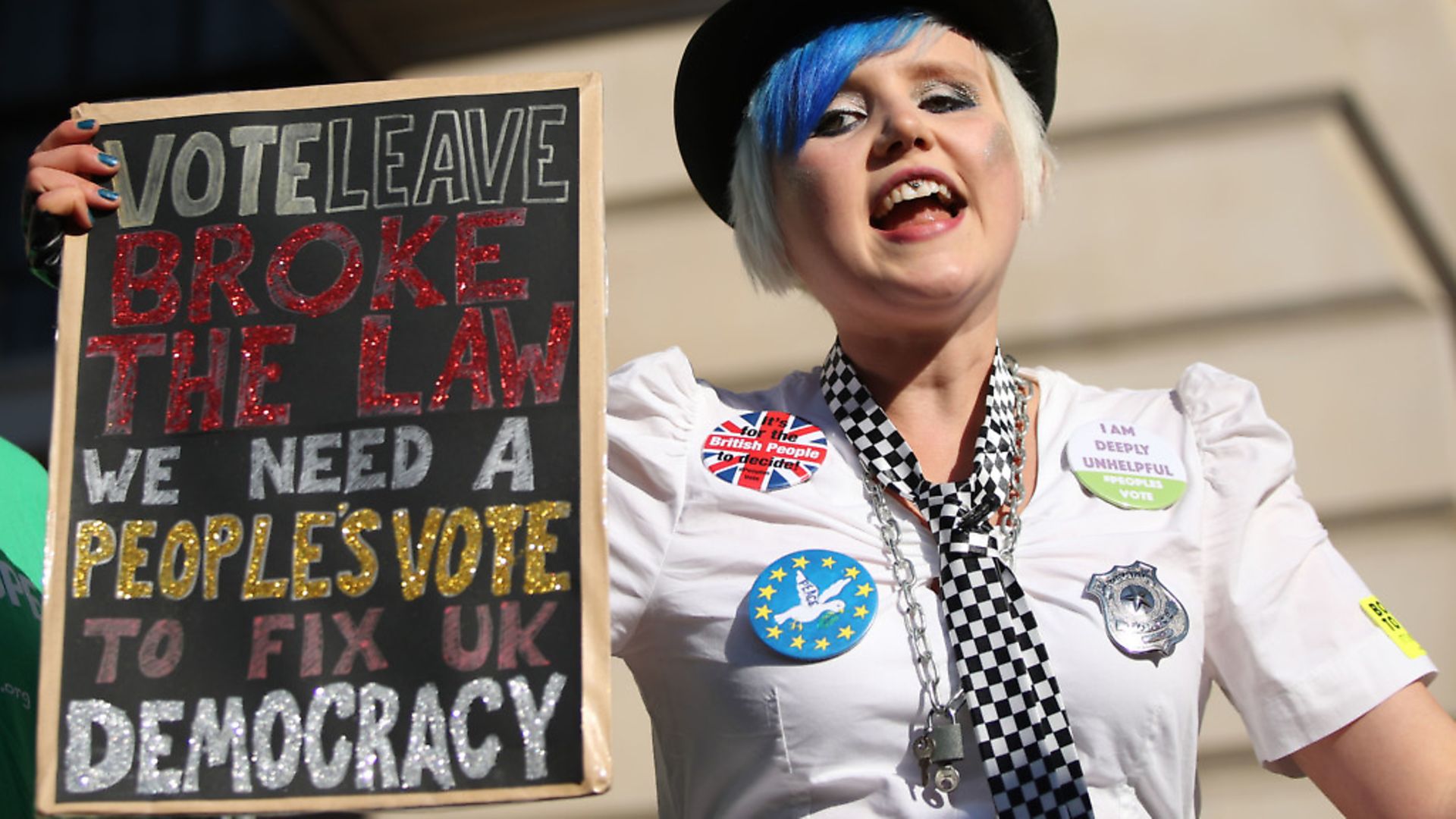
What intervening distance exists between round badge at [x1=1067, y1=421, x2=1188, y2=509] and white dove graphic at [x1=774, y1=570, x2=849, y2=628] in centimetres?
39

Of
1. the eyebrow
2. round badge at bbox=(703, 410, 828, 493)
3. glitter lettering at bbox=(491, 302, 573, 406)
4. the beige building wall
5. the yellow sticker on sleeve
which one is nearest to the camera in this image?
glitter lettering at bbox=(491, 302, 573, 406)

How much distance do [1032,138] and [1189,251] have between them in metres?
1.23

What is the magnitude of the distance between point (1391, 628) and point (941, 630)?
0.57 meters

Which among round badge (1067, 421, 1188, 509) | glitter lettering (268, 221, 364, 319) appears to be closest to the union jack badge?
round badge (1067, 421, 1188, 509)

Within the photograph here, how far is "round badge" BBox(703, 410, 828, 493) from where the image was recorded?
1907mm

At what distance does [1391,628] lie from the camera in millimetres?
1832

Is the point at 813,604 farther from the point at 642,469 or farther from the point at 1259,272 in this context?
the point at 1259,272

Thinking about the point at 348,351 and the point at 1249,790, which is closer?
the point at 348,351

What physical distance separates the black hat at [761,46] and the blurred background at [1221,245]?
3.41 feet

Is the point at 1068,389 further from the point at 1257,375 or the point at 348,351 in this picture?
the point at 1257,375

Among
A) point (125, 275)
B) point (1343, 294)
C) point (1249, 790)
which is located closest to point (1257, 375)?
point (1343, 294)

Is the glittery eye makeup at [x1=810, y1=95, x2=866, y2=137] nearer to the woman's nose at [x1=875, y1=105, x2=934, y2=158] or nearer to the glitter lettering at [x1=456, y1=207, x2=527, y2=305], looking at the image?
the woman's nose at [x1=875, y1=105, x2=934, y2=158]

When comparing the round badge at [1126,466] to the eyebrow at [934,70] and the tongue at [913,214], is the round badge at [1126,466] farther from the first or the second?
the eyebrow at [934,70]

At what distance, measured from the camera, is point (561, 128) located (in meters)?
1.80
